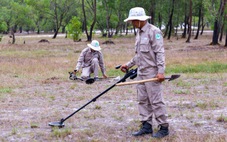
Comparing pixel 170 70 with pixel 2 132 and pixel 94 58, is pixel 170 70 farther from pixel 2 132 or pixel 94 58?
pixel 2 132

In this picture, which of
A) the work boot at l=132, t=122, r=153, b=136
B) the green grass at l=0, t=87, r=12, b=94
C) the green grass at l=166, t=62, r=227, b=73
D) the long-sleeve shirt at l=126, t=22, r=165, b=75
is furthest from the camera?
the green grass at l=166, t=62, r=227, b=73

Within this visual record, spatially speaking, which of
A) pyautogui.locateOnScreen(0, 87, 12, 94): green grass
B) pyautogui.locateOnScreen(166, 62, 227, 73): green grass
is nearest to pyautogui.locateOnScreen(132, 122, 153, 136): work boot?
pyautogui.locateOnScreen(0, 87, 12, 94): green grass

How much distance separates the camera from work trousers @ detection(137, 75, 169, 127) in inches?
217

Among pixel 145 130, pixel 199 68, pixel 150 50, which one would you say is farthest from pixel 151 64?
pixel 199 68

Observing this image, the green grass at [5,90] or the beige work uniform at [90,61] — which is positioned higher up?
the beige work uniform at [90,61]

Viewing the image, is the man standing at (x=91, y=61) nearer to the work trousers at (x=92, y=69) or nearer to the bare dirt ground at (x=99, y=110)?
the work trousers at (x=92, y=69)

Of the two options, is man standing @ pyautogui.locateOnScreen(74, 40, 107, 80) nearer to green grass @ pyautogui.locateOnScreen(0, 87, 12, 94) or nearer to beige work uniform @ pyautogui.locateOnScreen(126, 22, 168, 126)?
green grass @ pyautogui.locateOnScreen(0, 87, 12, 94)

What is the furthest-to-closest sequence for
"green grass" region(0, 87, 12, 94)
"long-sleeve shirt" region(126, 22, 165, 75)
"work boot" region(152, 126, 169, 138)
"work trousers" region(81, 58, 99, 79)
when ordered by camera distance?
"work trousers" region(81, 58, 99, 79) < "green grass" region(0, 87, 12, 94) < "work boot" region(152, 126, 169, 138) < "long-sleeve shirt" region(126, 22, 165, 75)

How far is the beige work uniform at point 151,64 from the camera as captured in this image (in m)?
5.47

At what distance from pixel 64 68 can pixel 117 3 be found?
3246 centimetres

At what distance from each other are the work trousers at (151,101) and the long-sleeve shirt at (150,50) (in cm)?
15

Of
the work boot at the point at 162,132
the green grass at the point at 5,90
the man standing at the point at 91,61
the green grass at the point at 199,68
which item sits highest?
the man standing at the point at 91,61

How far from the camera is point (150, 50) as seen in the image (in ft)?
18.1

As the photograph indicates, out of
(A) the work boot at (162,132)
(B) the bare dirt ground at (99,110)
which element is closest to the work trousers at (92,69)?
(B) the bare dirt ground at (99,110)
